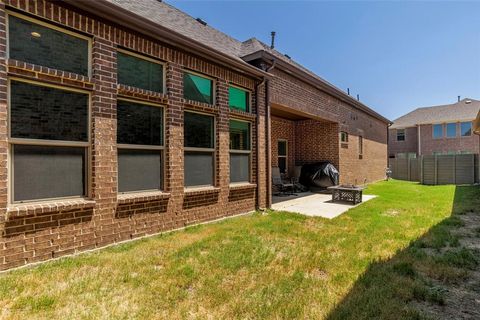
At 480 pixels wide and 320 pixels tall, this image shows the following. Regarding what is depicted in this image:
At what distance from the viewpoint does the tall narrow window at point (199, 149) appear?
18.6 feet

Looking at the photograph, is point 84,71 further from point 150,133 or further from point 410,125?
point 410,125

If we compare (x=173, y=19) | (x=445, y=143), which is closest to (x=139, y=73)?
(x=173, y=19)

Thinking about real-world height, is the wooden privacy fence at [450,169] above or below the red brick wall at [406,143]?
below

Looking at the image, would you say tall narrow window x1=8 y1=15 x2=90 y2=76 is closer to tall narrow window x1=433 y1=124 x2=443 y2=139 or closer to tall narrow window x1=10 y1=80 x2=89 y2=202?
tall narrow window x1=10 y1=80 x2=89 y2=202

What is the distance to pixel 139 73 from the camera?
486cm

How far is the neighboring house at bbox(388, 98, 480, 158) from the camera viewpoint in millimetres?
23844

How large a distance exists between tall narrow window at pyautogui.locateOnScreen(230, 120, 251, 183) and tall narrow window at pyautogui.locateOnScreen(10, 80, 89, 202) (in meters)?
3.49

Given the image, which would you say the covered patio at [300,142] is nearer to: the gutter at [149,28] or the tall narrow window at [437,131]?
the gutter at [149,28]

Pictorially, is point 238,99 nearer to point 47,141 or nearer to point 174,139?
point 174,139

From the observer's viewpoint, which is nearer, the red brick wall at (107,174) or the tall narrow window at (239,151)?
the red brick wall at (107,174)

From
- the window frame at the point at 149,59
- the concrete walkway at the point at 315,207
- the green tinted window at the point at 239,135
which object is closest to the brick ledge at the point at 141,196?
the window frame at the point at 149,59

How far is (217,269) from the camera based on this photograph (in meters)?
3.47

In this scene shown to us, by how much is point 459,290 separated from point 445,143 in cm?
2816

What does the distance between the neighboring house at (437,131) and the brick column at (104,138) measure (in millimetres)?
27546
